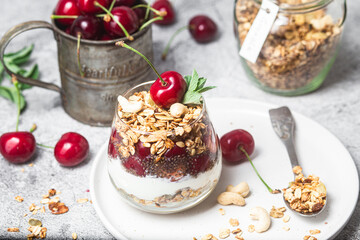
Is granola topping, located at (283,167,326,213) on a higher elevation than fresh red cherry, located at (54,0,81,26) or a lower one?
lower

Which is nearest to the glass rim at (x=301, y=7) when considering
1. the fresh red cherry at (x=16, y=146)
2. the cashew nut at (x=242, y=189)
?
the cashew nut at (x=242, y=189)

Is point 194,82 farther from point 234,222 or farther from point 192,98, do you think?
point 234,222

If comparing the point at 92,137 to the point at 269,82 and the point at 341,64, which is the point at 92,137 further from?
the point at 341,64

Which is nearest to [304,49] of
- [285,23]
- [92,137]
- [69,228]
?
[285,23]

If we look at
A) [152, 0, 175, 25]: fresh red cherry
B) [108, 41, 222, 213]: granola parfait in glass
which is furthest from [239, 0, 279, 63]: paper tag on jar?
[152, 0, 175, 25]: fresh red cherry

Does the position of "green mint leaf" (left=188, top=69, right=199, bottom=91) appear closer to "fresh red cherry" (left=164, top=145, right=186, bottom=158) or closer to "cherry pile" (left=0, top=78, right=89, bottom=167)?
"fresh red cherry" (left=164, top=145, right=186, bottom=158)
